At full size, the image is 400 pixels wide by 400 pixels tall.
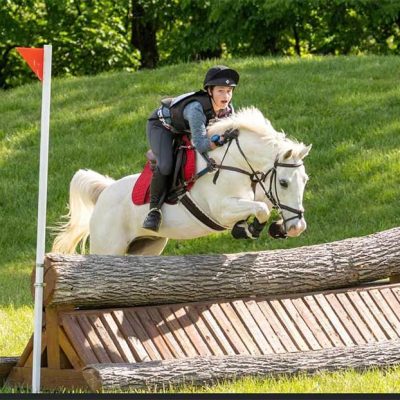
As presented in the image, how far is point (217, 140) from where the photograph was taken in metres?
9.38

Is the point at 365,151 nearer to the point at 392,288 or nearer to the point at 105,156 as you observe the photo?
the point at 105,156

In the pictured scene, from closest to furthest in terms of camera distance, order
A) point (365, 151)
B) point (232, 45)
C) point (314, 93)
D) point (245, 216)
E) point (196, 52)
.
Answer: point (245, 216), point (365, 151), point (314, 93), point (232, 45), point (196, 52)

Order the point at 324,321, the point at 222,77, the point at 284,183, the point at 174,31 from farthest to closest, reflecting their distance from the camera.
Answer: the point at 174,31 < the point at 222,77 < the point at 284,183 < the point at 324,321

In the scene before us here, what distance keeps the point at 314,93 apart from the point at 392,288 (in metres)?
11.0

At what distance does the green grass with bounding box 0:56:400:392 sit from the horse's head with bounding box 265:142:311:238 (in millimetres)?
3957

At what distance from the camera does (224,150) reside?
941 centimetres

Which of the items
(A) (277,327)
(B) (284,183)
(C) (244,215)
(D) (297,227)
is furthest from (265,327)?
(B) (284,183)

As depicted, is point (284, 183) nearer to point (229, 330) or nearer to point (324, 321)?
point (324, 321)

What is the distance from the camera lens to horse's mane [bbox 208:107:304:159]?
364 inches

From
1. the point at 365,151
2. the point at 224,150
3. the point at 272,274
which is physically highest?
the point at 224,150

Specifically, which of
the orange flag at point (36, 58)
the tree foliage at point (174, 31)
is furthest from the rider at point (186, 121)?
the tree foliage at point (174, 31)

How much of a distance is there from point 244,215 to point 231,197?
263 millimetres

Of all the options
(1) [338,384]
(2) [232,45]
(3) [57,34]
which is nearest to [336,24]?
(2) [232,45]

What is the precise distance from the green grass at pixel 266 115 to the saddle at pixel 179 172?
276cm
